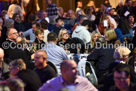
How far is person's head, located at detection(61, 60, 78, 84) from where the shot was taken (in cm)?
745

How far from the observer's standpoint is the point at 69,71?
7.45 m

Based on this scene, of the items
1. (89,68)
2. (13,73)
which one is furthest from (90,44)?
(13,73)

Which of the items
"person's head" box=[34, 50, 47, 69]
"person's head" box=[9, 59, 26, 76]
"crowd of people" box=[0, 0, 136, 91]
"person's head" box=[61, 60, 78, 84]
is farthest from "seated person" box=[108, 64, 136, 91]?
"person's head" box=[34, 50, 47, 69]

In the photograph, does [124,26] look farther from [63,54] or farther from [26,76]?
[26,76]

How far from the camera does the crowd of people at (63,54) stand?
752cm

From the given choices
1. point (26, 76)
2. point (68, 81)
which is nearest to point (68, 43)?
point (26, 76)

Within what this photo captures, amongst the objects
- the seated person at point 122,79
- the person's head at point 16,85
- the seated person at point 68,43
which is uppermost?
the person's head at point 16,85

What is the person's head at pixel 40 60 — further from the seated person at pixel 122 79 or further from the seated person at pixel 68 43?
the seated person at pixel 68 43

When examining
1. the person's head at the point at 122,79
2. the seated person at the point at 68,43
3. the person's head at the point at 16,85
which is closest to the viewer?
the person's head at the point at 16,85

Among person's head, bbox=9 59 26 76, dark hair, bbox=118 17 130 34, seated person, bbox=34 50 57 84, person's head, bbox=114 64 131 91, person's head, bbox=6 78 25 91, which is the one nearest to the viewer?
person's head, bbox=6 78 25 91

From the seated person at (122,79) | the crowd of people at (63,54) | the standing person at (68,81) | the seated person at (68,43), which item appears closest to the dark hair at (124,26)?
the crowd of people at (63,54)

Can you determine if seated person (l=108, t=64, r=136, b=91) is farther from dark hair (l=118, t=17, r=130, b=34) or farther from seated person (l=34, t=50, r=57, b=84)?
dark hair (l=118, t=17, r=130, b=34)

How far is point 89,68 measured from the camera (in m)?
10.6

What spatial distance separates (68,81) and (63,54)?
12.7ft
